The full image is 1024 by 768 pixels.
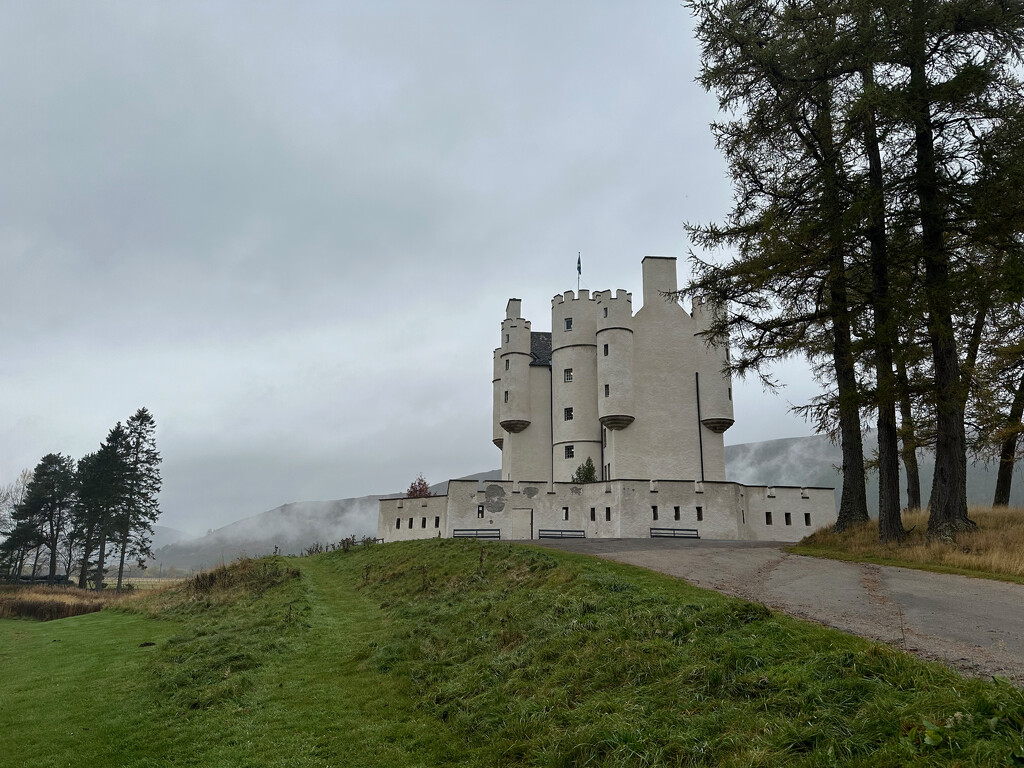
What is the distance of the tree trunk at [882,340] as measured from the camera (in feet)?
60.1

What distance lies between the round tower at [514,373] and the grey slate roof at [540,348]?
1307 millimetres

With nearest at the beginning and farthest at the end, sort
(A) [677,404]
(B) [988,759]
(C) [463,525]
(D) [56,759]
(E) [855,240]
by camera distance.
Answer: (B) [988,759]
(D) [56,759]
(E) [855,240]
(C) [463,525]
(A) [677,404]

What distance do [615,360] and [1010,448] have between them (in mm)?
22455

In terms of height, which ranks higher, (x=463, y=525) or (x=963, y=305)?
(x=963, y=305)

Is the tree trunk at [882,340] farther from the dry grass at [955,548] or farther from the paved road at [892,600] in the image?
the paved road at [892,600]

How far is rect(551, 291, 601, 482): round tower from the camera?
4528cm

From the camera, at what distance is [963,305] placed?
17.7m

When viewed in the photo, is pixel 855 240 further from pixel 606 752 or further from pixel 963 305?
pixel 606 752

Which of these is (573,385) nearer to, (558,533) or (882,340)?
(558,533)

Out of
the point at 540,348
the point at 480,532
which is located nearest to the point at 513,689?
the point at 480,532

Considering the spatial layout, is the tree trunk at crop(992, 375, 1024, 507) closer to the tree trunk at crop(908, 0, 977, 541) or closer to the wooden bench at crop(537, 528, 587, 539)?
the tree trunk at crop(908, 0, 977, 541)

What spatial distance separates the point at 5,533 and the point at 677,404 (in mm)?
53397

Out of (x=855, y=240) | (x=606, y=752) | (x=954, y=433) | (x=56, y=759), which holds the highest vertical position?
(x=855, y=240)

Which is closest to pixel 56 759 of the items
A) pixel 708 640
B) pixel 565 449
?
pixel 708 640
